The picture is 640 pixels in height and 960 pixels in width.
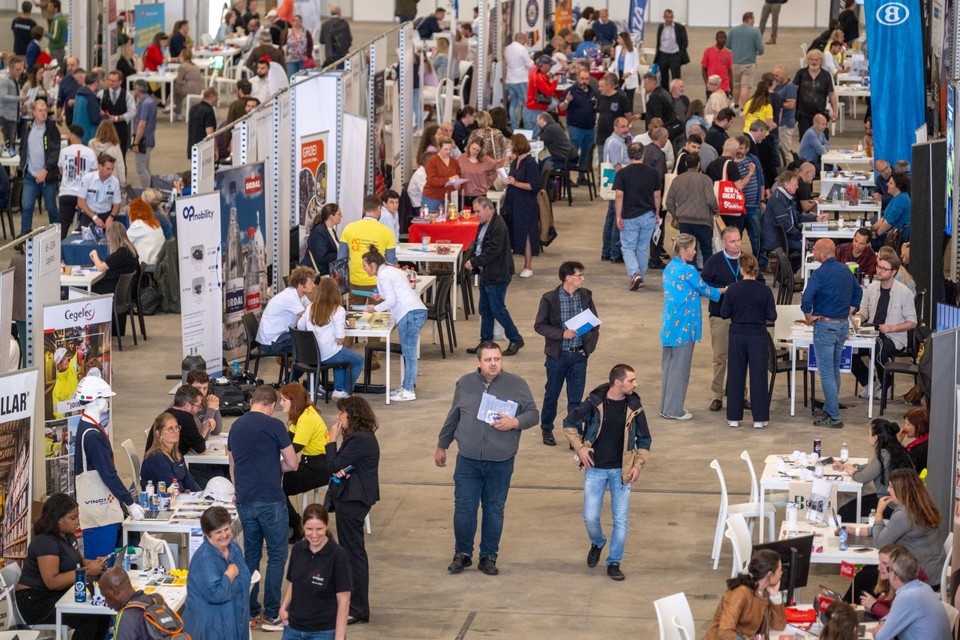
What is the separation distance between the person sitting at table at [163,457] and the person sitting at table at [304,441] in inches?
24.5

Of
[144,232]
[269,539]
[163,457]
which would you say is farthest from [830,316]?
[144,232]

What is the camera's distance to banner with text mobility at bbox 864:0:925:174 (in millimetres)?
17141

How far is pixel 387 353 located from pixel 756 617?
5703 mm

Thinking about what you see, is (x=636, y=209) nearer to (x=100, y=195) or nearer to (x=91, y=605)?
(x=100, y=195)

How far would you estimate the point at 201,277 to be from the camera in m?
12.6

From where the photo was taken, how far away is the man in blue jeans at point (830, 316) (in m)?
11.8

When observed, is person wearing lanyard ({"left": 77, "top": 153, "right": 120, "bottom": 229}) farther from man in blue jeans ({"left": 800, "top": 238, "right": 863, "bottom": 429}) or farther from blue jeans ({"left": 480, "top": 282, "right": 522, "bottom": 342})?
man in blue jeans ({"left": 800, "top": 238, "right": 863, "bottom": 429})

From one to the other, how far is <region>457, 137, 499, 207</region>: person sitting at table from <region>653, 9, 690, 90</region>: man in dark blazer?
9.23m

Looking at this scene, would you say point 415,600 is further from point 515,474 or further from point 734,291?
point 734,291

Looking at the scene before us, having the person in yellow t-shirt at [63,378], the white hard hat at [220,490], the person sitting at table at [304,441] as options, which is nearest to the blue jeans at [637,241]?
the person sitting at table at [304,441]

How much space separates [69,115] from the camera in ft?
67.1

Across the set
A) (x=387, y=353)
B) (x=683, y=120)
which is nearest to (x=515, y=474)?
(x=387, y=353)

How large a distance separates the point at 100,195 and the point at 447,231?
11.3 feet

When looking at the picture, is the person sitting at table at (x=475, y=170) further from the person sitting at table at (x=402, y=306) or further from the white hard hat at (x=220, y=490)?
the white hard hat at (x=220, y=490)
